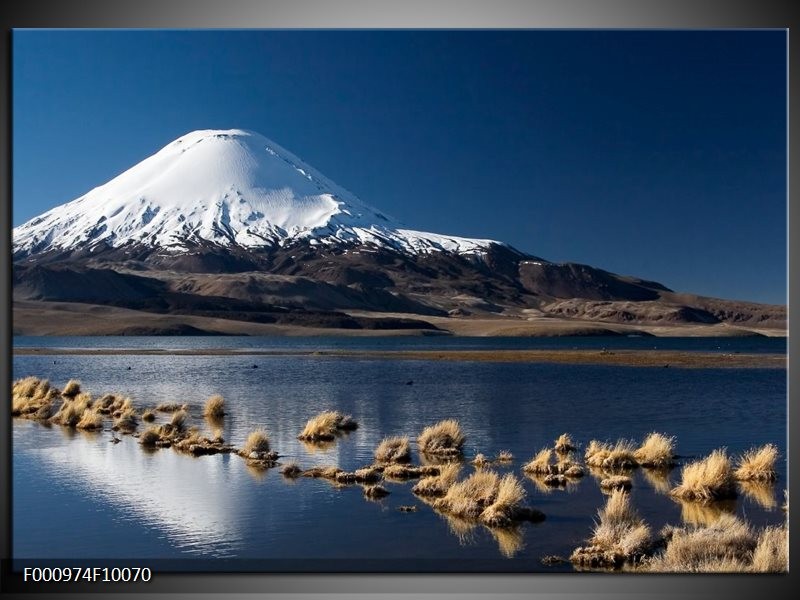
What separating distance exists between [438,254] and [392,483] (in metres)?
150

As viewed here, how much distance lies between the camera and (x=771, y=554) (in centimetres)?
639

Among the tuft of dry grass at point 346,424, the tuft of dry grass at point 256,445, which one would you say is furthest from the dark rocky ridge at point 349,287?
the tuft of dry grass at point 256,445

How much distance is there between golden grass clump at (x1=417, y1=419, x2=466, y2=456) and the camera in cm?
1341

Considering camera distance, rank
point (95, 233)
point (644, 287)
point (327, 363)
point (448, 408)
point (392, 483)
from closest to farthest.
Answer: point (392, 483) → point (448, 408) → point (327, 363) → point (644, 287) → point (95, 233)

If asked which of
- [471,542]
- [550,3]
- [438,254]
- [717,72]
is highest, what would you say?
[438,254]

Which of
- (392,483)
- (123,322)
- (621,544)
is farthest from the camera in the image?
(123,322)

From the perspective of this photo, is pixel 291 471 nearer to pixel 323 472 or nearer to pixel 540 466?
pixel 323 472

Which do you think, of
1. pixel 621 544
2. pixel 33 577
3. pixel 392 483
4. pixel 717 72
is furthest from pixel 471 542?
pixel 717 72

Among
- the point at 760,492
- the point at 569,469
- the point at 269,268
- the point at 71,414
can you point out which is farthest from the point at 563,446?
the point at 269,268

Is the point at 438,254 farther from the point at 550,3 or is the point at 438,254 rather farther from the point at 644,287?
the point at 550,3

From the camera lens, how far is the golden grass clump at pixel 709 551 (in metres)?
6.45

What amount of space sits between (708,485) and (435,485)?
336 cm

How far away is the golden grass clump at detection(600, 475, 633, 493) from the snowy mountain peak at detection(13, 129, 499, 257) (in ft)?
475

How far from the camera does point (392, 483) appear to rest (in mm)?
10898
